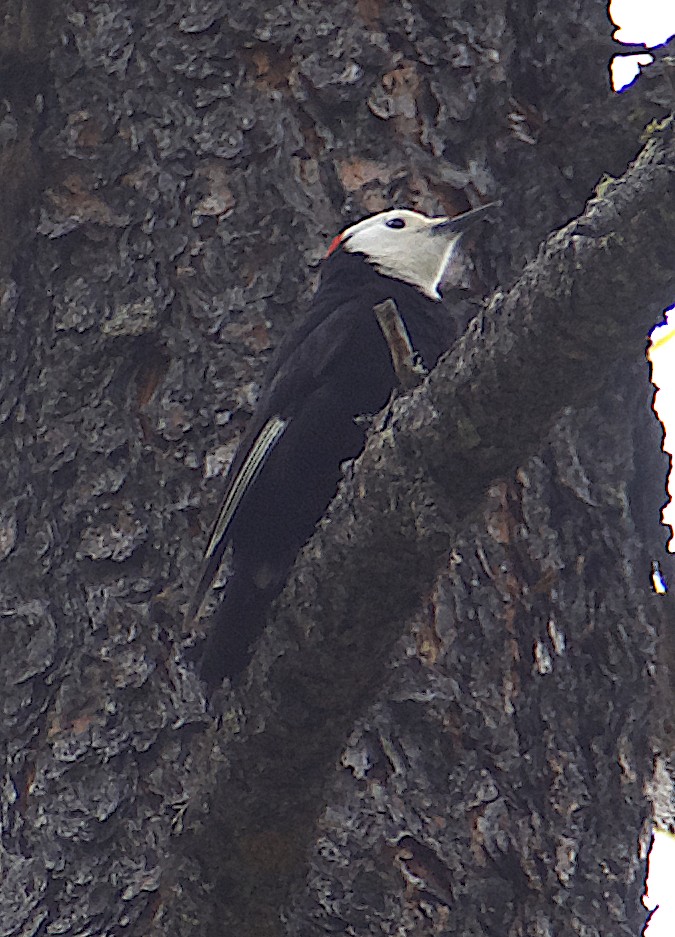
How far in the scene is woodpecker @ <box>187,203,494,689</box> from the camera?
79.0 inches

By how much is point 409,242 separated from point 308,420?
1.35 feet

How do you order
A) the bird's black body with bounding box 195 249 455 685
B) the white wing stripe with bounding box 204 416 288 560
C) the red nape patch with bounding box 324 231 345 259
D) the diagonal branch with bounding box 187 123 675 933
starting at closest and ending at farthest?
the diagonal branch with bounding box 187 123 675 933
the white wing stripe with bounding box 204 416 288 560
the bird's black body with bounding box 195 249 455 685
the red nape patch with bounding box 324 231 345 259

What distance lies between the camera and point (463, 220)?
229 centimetres

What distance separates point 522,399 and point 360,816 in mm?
696

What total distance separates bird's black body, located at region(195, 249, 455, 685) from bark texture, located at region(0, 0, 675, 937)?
0.06 metres

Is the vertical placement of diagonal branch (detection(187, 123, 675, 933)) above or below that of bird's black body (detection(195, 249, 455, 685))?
below

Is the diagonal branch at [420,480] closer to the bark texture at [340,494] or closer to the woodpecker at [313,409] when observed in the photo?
the bark texture at [340,494]

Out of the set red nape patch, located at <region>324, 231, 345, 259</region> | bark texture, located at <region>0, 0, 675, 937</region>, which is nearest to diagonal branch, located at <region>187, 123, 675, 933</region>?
bark texture, located at <region>0, 0, 675, 937</region>

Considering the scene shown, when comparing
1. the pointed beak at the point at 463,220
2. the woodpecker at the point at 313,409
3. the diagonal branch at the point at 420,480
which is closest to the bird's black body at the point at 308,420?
the woodpecker at the point at 313,409

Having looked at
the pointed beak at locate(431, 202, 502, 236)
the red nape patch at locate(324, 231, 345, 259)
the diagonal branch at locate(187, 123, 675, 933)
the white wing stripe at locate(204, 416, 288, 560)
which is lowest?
the diagonal branch at locate(187, 123, 675, 933)

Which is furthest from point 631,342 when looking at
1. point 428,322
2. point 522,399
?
point 428,322

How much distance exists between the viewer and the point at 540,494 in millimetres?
2105

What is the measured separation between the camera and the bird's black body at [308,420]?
2.06m

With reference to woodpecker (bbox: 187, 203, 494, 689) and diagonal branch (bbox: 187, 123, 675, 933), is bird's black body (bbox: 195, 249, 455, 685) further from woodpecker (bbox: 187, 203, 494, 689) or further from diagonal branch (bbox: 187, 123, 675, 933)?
diagonal branch (bbox: 187, 123, 675, 933)
